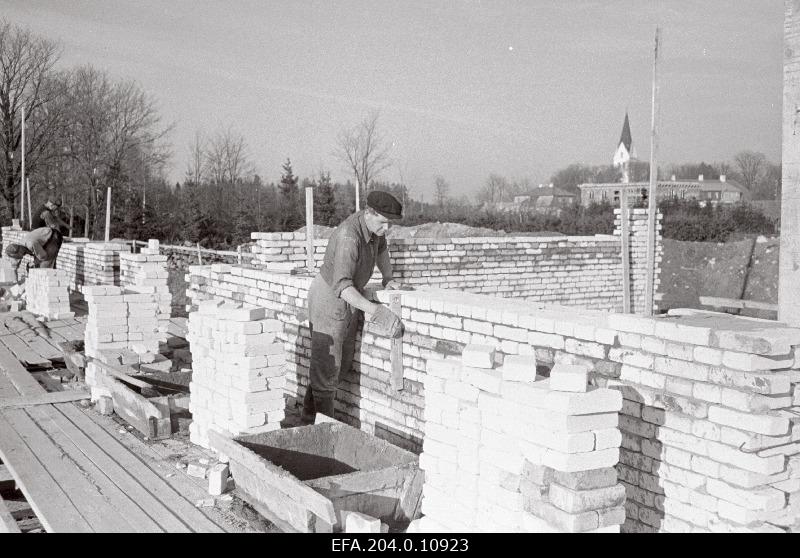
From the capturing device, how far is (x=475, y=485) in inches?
137

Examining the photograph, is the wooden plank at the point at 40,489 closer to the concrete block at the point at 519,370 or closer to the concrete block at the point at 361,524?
the concrete block at the point at 361,524

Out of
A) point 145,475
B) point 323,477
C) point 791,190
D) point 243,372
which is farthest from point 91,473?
point 791,190

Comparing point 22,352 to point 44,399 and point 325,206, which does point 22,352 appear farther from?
point 325,206

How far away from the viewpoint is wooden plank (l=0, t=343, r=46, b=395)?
689 centimetres

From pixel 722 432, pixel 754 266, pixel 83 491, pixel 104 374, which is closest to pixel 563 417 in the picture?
pixel 722 432

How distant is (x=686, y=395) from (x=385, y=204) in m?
2.64

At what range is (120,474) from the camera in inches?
184

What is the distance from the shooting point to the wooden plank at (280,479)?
3.56 meters

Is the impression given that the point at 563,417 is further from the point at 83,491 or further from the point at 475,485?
the point at 83,491

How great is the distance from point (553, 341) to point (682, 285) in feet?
55.6

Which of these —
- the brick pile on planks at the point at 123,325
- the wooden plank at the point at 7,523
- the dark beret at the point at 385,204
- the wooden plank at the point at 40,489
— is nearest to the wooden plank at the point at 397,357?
the dark beret at the point at 385,204

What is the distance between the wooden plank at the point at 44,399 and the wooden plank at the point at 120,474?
435 mm

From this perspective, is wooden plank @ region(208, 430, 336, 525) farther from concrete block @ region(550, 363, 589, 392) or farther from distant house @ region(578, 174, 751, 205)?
distant house @ region(578, 174, 751, 205)

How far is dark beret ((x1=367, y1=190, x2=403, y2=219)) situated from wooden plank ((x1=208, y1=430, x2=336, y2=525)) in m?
2.04
